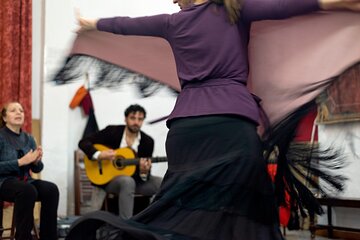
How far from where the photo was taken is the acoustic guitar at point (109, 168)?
4.27 meters

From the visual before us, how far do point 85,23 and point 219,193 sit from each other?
0.89m

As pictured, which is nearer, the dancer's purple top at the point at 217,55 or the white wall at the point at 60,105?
the dancer's purple top at the point at 217,55

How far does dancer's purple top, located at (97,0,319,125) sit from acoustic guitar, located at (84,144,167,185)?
2.87 m

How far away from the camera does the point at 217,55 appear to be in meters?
1.43

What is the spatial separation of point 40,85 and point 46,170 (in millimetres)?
842

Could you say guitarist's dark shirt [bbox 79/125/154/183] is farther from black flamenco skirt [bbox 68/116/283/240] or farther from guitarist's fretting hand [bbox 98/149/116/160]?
black flamenco skirt [bbox 68/116/283/240]

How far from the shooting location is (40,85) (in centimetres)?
496

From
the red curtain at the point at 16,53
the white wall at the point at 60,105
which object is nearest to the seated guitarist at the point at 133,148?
the white wall at the point at 60,105

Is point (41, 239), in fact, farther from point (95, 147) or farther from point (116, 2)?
point (116, 2)

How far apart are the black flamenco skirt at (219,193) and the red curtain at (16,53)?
139 inches

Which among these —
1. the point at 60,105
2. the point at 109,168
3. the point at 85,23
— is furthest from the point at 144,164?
the point at 85,23

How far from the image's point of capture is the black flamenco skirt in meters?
1.33

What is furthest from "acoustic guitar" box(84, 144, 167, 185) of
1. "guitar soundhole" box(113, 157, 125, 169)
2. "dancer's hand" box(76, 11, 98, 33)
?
"dancer's hand" box(76, 11, 98, 33)

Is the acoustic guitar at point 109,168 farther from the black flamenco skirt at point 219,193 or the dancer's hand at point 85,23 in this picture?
the black flamenco skirt at point 219,193
